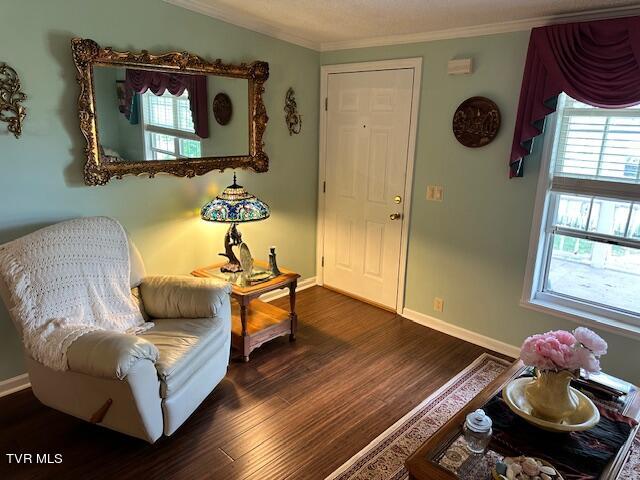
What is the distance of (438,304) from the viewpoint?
3496 millimetres

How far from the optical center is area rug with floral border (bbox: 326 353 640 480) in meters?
2.06

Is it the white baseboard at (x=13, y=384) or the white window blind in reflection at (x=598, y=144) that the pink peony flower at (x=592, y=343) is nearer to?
the white window blind in reflection at (x=598, y=144)

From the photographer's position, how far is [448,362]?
9.98ft

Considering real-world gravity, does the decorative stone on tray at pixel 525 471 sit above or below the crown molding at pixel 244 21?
below

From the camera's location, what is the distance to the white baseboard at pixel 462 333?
3.15m

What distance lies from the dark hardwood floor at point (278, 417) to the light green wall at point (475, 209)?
0.38m

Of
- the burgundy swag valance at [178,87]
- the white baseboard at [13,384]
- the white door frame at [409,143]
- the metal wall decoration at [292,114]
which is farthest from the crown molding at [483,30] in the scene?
the white baseboard at [13,384]

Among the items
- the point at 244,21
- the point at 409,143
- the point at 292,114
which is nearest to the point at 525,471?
the point at 409,143

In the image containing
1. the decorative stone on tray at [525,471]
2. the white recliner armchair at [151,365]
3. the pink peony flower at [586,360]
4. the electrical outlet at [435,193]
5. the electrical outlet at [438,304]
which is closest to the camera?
the decorative stone on tray at [525,471]

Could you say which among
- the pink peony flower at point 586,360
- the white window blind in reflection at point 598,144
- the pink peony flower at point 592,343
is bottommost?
the pink peony flower at point 586,360

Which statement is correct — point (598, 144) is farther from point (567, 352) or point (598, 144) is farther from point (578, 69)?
point (567, 352)

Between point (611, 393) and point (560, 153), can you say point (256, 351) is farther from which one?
point (560, 153)

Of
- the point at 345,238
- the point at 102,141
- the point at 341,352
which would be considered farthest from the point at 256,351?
the point at 102,141

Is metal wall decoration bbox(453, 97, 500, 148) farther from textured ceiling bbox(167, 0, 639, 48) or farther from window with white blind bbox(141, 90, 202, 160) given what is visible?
window with white blind bbox(141, 90, 202, 160)
